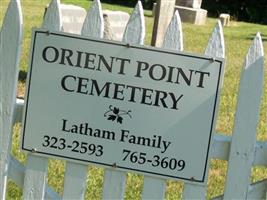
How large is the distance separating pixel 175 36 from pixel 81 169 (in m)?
0.70

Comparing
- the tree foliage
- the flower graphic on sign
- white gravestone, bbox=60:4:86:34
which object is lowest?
the flower graphic on sign

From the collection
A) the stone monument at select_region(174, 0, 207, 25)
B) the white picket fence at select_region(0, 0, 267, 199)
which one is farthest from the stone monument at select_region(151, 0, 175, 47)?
the stone monument at select_region(174, 0, 207, 25)

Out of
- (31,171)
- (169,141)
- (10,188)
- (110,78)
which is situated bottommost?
(10,188)

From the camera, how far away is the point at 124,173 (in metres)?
2.83

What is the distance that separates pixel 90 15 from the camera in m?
2.77

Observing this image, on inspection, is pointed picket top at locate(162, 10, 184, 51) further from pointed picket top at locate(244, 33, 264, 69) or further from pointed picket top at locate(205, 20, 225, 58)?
pointed picket top at locate(244, 33, 264, 69)

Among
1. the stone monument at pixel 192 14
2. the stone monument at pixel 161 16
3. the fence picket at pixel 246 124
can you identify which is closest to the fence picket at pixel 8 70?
the fence picket at pixel 246 124

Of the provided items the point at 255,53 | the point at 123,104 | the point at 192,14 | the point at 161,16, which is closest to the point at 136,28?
the point at 123,104

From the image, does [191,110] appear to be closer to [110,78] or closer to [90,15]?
[110,78]

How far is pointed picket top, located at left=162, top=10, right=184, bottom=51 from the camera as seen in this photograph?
2.69m

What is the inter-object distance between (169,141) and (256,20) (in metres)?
25.3

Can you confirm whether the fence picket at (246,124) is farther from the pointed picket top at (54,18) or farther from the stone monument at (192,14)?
the stone monument at (192,14)

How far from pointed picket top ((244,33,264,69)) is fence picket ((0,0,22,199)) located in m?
0.95

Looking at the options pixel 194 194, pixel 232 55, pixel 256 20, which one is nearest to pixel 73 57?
pixel 194 194
